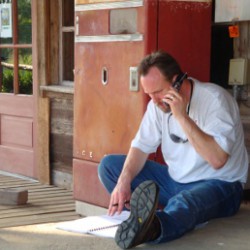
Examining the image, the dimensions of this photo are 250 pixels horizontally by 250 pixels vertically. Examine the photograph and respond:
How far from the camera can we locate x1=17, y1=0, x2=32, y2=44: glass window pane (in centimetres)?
603

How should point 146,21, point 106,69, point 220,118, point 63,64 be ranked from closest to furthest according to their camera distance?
point 220,118
point 146,21
point 106,69
point 63,64

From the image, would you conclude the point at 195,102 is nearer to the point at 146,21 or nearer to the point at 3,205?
the point at 146,21

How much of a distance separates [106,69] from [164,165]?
0.76 m

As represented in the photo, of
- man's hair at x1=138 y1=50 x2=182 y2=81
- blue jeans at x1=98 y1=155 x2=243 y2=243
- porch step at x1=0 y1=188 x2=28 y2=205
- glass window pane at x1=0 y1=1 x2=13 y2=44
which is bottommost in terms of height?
porch step at x1=0 y1=188 x2=28 y2=205

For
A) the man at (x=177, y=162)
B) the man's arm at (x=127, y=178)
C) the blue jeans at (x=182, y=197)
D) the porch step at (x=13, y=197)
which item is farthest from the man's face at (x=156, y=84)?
the porch step at (x=13, y=197)

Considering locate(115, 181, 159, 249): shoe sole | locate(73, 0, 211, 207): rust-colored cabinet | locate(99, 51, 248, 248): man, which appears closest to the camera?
locate(115, 181, 159, 249): shoe sole

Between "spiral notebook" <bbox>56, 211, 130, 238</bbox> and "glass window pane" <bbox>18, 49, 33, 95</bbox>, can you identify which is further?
"glass window pane" <bbox>18, 49, 33, 95</bbox>

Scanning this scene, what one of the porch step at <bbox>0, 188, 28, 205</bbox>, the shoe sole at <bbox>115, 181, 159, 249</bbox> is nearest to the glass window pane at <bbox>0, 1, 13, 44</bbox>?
the porch step at <bbox>0, 188, 28, 205</bbox>

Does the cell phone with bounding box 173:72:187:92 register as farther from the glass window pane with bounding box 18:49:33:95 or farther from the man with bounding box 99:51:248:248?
the glass window pane with bounding box 18:49:33:95

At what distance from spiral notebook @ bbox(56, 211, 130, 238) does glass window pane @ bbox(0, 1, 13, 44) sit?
3.00 metres

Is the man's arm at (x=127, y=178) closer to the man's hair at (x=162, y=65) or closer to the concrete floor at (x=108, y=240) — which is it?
the concrete floor at (x=108, y=240)

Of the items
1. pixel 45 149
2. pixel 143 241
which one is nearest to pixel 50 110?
pixel 45 149

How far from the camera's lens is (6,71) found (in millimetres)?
6406

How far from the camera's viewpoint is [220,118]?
346cm
